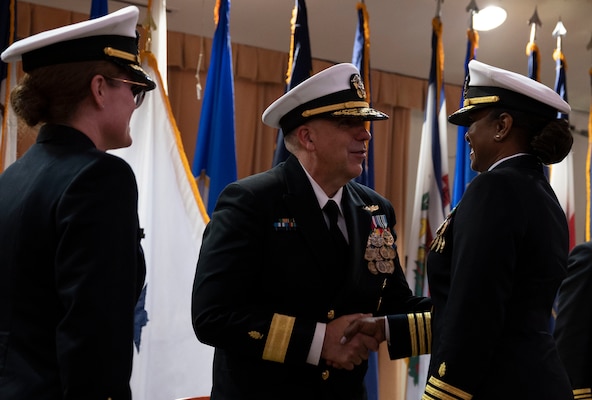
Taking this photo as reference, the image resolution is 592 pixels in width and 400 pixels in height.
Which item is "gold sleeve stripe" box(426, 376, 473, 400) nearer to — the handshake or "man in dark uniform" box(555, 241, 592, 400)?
the handshake

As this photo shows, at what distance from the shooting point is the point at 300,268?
5.59 feet

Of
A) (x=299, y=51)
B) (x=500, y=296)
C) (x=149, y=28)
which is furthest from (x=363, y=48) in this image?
(x=500, y=296)

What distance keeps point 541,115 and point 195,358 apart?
5.71ft

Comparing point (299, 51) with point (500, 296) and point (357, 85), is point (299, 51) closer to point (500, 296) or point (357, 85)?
point (357, 85)

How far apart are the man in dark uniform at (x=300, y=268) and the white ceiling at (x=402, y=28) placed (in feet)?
8.29

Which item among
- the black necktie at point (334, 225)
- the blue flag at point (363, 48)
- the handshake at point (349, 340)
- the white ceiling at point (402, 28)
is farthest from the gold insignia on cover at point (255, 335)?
the white ceiling at point (402, 28)

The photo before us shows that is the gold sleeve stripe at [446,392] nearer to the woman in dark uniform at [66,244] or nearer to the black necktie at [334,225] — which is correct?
the black necktie at [334,225]

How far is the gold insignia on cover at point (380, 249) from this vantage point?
185 cm

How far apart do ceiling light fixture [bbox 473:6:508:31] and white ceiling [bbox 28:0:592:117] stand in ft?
0.16

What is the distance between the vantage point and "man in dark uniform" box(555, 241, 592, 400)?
2.08m

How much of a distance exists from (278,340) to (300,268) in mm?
192

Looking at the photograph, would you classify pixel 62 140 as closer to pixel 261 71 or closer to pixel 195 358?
pixel 195 358

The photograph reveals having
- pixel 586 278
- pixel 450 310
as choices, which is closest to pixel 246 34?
pixel 586 278

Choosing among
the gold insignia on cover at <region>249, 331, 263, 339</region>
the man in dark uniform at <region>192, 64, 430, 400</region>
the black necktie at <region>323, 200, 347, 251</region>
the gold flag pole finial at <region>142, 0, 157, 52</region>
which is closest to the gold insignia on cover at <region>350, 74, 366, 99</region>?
the man in dark uniform at <region>192, 64, 430, 400</region>
